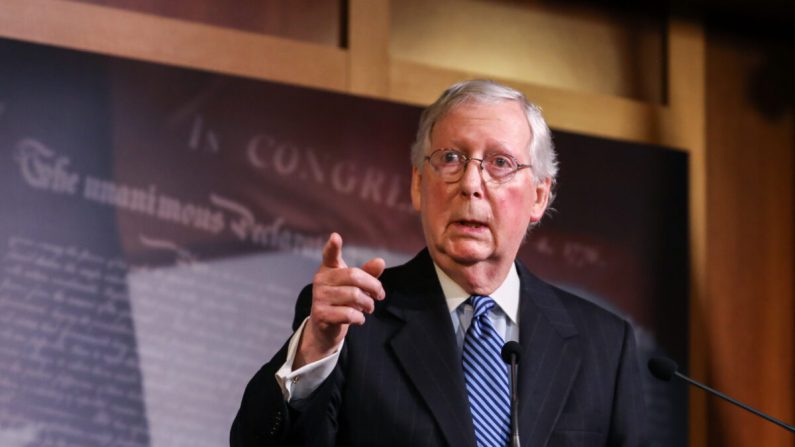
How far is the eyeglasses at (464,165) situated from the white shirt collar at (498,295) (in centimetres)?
18

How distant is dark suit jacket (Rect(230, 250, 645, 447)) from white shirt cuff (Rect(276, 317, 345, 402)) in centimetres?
1

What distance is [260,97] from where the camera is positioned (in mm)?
4164

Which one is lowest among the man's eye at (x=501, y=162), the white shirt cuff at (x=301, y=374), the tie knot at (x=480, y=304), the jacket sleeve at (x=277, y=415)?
the jacket sleeve at (x=277, y=415)

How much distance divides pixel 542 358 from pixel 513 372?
230mm

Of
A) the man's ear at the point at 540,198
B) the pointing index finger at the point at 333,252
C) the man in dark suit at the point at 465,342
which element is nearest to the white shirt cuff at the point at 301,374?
the man in dark suit at the point at 465,342

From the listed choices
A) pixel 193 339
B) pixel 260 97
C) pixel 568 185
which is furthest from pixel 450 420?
pixel 568 185

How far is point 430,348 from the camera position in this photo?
2.43m

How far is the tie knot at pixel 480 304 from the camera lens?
2.50m

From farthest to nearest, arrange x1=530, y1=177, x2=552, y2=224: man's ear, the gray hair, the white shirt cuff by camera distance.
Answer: x1=530, y1=177, x2=552, y2=224: man's ear → the gray hair → the white shirt cuff

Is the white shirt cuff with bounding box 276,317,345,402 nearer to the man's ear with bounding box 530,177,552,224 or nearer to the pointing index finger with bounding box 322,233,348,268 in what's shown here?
the pointing index finger with bounding box 322,233,348,268

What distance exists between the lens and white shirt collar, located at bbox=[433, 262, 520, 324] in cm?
253

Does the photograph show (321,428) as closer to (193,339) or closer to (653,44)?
(193,339)

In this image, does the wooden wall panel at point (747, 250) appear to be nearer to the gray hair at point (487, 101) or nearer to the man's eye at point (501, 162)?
the gray hair at point (487, 101)

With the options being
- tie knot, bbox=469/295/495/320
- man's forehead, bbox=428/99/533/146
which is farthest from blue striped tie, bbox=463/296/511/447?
man's forehead, bbox=428/99/533/146
